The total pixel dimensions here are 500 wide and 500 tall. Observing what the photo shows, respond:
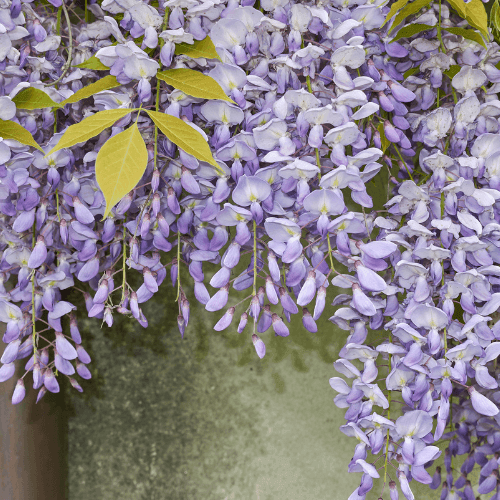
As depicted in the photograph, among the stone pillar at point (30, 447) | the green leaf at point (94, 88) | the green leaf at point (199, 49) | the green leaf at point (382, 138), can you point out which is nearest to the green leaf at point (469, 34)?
the green leaf at point (382, 138)

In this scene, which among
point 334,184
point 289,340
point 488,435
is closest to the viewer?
point 334,184

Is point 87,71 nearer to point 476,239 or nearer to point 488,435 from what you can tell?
point 476,239

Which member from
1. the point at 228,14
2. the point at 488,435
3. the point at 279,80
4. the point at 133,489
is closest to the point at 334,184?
the point at 279,80

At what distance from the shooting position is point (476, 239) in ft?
1.86

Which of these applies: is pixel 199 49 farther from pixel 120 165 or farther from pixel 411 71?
pixel 411 71

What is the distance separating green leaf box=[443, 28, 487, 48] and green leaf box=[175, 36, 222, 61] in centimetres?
33

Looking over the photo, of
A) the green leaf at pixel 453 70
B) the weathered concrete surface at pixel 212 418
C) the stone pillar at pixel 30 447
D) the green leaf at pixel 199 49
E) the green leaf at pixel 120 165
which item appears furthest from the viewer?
the weathered concrete surface at pixel 212 418

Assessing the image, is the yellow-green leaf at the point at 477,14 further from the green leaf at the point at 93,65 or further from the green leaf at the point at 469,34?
the green leaf at the point at 93,65

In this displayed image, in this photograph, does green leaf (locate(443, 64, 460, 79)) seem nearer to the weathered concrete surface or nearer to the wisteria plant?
the wisteria plant

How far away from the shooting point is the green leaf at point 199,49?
55cm

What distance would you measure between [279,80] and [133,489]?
3.52ft

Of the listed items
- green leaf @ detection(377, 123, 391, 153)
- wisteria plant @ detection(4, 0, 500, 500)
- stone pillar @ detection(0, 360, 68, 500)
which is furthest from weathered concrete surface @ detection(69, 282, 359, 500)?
green leaf @ detection(377, 123, 391, 153)

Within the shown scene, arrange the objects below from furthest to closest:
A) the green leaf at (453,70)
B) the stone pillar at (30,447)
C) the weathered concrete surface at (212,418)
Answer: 1. the weathered concrete surface at (212,418)
2. the stone pillar at (30,447)
3. the green leaf at (453,70)

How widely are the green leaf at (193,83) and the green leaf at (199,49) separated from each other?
0.10ft
